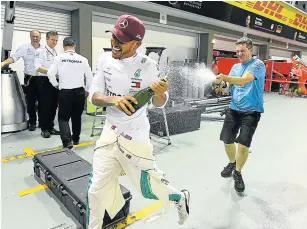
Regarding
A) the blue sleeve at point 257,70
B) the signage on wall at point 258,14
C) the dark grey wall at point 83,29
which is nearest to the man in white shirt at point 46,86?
the dark grey wall at point 83,29

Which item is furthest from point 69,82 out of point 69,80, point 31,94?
point 31,94

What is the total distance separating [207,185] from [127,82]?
6.11 feet

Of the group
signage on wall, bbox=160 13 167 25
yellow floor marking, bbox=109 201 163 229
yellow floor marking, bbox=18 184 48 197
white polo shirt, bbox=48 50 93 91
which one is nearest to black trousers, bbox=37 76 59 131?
white polo shirt, bbox=48 50 93 91

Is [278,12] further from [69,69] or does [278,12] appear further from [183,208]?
[183,208]

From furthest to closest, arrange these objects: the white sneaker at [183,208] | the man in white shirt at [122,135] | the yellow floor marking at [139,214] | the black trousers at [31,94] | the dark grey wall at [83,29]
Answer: the dark grey wall at [83,29] < the black trousers at [31,94] < the yellow floor marking at [139,214] < the white sneaker at [183,208] < the man in white shirt at [122,135]

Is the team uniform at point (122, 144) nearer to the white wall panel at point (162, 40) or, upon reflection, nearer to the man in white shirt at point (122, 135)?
the man in white shirt at point (122, 135)

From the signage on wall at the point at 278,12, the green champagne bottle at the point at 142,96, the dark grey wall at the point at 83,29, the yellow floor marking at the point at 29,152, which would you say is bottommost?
the yellow floor marking at the point at 29,152

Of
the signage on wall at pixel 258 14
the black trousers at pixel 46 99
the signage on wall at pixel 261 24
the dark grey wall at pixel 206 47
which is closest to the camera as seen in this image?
the black trousers at pixel 46 99

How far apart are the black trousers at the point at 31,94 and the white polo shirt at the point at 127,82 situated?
11.4ft

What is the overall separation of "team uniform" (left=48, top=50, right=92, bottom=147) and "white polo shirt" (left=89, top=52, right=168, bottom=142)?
78.9 inches

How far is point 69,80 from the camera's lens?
145 inches

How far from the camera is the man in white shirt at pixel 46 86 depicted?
4.28m

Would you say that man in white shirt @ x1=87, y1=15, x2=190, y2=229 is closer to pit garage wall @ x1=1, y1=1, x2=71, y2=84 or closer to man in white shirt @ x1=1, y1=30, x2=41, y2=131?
man in white shirt @ x1=1, y1=30, x2=41, y2=131

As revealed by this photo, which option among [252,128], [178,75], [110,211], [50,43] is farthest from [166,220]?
[178,75]
